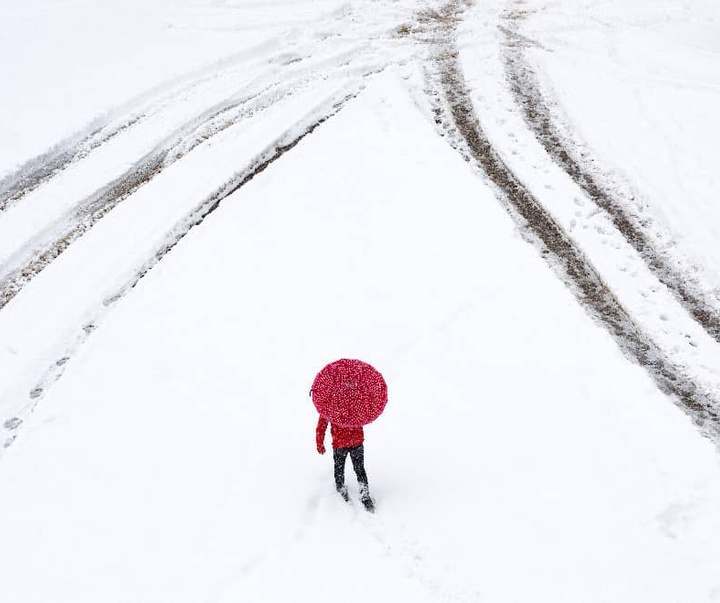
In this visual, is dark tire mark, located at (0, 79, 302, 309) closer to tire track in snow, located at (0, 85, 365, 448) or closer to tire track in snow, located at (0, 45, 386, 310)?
tire track in snow, located at (0, 45, 386, 310)

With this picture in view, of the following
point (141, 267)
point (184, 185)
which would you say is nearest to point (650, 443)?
point (141, 267)

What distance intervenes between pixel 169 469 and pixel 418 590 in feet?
9.86

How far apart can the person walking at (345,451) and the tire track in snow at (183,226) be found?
4415mm

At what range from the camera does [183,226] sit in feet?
35.1

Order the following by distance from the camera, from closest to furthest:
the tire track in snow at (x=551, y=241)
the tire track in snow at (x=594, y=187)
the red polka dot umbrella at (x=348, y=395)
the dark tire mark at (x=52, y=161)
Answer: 1. the red polka dot umbrella at (x=348, y=395)
2. the tire track in snow at (x=551, y=241)
3. the tire track in snow at (x=594, y=187)
4. the dark tire mark at (x=52, y=161)

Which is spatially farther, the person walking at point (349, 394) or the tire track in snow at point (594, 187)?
the tire track in snow at point (594, 187)

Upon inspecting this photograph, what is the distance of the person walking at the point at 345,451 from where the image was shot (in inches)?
211

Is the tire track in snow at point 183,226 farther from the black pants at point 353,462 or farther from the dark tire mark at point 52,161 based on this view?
the black pants at point 353,462

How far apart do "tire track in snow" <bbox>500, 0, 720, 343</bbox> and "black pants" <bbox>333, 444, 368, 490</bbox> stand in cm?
491

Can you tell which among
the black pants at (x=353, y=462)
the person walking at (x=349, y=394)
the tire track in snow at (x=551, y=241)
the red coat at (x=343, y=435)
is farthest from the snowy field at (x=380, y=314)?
the person walking at (x=349, y=394)

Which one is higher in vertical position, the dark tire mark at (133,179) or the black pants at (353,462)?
the dark tire mark at (133,179)

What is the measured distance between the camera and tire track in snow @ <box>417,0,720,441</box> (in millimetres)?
6758

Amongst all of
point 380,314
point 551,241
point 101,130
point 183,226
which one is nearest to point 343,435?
point 380,314

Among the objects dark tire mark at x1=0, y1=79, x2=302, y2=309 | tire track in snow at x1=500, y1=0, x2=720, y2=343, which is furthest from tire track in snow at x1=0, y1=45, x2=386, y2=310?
tire track in snow at x1=500, y1=0, x2=720, y2=343
